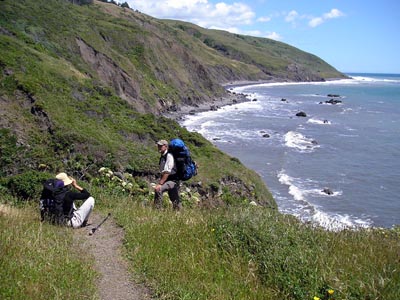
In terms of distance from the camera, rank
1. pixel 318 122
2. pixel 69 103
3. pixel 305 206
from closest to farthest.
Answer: pixel 69 103
pixel 305 206
pixel 318 122

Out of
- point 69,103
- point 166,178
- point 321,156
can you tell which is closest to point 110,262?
point 166,178

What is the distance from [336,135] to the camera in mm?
54750

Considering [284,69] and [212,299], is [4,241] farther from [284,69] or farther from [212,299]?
[284,69]

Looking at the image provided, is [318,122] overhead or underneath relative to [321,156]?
overhead

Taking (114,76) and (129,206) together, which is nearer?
(129,206)

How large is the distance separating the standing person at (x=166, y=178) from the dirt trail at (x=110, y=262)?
4.25ft

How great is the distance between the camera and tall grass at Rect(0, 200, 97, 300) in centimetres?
488

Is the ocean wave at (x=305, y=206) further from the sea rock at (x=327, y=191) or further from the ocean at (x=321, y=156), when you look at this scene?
the sea rock at (x=327, y=191)

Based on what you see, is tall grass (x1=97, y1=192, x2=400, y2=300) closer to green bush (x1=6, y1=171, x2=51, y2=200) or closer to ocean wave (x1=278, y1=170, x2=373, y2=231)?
green bush (x1=6, y1=171, x2=51, y2=200)

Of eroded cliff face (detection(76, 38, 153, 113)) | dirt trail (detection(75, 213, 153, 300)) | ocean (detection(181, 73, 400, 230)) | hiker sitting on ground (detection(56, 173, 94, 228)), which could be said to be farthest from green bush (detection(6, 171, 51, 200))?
eroded cliff face (detection(76, 38, 153, 113))

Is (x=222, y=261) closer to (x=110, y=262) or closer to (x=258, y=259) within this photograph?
(x=258, y=259)

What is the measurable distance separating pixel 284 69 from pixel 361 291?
634 feet

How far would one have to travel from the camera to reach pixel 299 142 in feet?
160

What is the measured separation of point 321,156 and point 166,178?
Answer: 35306 millimetres
